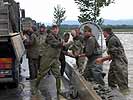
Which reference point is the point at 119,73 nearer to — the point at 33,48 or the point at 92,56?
the point at 92,56

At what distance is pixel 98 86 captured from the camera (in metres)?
10.7

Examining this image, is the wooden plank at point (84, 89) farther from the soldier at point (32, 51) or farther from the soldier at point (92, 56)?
the soldier at point (32, 51)

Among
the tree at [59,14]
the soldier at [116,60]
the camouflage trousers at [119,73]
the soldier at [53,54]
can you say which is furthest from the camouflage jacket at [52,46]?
the tree at [59,14]

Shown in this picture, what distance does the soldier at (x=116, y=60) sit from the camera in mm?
11477

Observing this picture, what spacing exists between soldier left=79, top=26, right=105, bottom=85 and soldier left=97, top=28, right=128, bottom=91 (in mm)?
405

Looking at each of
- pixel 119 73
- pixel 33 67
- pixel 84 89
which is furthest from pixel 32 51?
pixel 84 89

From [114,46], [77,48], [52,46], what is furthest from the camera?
[77,48]

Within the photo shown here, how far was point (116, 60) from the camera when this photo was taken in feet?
→ 38.4

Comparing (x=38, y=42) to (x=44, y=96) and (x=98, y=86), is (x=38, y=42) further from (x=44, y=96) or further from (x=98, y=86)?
(x=98, y=86)

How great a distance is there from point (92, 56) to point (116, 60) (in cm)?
79

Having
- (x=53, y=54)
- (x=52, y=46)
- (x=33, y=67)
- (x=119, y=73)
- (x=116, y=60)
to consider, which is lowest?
(x=33, y=67)

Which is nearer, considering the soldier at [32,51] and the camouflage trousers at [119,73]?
the camouflage trousers at [119,73]

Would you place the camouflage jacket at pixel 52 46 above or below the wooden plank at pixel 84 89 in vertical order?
above

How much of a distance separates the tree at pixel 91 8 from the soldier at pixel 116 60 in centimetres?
1920
